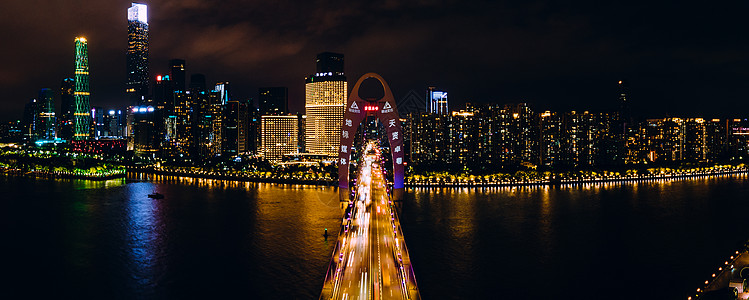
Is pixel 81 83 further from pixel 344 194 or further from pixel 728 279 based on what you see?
pixel 728 279

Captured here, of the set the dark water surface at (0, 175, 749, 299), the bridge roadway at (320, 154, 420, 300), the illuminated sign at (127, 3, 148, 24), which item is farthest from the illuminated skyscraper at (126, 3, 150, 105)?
the bridge roadway at (320, 154, 420, 300)

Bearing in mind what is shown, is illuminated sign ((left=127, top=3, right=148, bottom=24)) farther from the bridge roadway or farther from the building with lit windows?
the bridge roadway

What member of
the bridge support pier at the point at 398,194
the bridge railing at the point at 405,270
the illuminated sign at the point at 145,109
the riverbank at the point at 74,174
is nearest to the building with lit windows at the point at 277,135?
the illuminated sign at the point at 145,109

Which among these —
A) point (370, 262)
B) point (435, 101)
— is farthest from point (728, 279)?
point (435, 101)

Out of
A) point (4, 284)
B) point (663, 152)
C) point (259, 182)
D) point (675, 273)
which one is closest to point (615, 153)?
point (663, 152)

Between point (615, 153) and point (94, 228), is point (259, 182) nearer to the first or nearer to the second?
point (94, 228)

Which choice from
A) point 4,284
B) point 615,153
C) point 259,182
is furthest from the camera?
point 615,153
